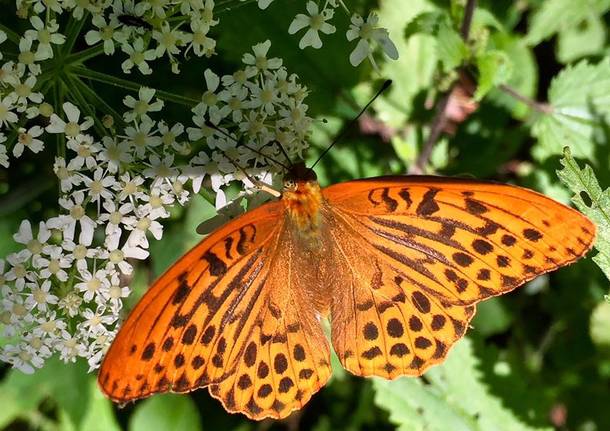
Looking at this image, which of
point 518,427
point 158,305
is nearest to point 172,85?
point 158,305

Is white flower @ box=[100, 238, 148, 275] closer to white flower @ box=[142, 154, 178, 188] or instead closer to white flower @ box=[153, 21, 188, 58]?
white flower @ box=[142, 154, 178, 188]

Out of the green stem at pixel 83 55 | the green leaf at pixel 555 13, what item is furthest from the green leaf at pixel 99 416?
the green leaf at pixel 555 13

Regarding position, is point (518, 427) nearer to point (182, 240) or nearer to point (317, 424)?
point (317, 424)

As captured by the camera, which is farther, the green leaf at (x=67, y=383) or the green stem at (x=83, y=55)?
the green leaf at (x=67, y=383)

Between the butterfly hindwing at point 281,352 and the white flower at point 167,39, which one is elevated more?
the white flower at point 167,39

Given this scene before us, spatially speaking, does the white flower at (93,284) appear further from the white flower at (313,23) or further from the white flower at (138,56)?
the white flower at (313,23)

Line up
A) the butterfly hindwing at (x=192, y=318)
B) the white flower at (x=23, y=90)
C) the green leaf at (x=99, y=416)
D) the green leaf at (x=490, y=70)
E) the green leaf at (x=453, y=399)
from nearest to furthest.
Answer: the butterfly hindwing at (x=192, y=318) → the white flower at (x=23, y=90) → the green leaf at (x=490, y=70) → the green leaf at (x=453, y=399) → the green leaf at (x=99, y=416)

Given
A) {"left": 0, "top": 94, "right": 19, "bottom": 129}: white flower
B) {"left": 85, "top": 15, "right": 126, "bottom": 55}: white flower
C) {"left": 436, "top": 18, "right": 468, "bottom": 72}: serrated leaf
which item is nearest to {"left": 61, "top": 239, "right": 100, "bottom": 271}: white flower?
{"left": 0, "top": 94, "right": 19, "bottom": 129}: white flower
